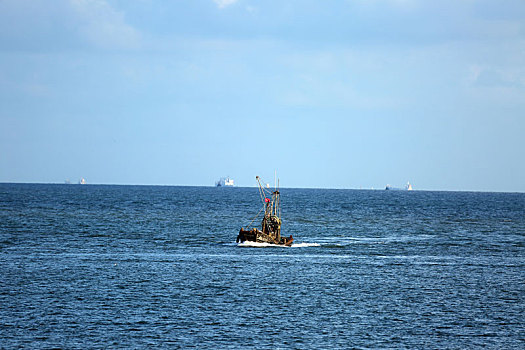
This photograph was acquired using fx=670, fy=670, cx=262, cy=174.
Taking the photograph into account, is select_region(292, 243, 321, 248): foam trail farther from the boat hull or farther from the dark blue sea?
the boat hull

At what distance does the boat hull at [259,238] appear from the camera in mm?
93688

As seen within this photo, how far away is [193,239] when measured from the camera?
102m

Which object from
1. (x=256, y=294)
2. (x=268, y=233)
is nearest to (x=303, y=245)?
(x=268, y=233)

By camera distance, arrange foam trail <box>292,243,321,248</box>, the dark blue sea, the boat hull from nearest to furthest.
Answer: the dark blue sea → the boat hull → foam trail <box>292,243,321,248</box>

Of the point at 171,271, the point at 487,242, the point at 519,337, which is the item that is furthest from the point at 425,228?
the point at 519,337

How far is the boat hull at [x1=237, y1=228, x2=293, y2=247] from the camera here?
9369 cm

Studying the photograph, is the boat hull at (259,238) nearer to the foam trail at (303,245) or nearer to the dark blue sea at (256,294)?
the foam trail at (303,245)

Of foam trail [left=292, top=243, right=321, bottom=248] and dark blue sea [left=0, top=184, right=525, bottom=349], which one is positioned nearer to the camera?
dark blue sea [left=0, top=184, right=525, bottom=349]

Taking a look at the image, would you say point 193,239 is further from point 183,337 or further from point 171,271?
point 183,337

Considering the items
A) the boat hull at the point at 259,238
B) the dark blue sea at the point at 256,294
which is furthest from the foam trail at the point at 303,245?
the boat hull at the point at 259,238

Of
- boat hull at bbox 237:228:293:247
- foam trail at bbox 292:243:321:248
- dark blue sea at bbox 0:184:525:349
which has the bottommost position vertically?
dark blue sea at bbox 0:184:525:349

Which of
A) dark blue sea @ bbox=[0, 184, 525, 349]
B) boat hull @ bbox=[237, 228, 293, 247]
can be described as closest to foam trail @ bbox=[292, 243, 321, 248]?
dark blue sea @ bbox=[0, 184, 525, 349]

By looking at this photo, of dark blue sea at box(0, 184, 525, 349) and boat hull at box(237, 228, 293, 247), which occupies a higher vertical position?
boat hull at box(237, 228, 293, 247)

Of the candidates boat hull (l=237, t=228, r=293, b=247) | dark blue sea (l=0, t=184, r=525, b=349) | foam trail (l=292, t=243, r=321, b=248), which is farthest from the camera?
foam trail (l=292, t=243, r=321, b=248)
